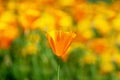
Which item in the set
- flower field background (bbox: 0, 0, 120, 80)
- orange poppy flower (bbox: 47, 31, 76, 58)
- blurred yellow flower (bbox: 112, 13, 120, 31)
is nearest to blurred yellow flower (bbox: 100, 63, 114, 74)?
flower field background (bbox: 0, 0, 120, 80)

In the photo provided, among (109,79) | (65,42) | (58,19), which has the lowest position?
(109,79)

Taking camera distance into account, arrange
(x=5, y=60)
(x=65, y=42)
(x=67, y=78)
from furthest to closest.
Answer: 1. (x=5, y=60)
2. (x=67, y=78)
3. (x=65, y=42)

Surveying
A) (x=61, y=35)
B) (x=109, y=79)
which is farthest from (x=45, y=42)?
(x=61, y=35)

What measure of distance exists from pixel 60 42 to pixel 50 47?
807mm

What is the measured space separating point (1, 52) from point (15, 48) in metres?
0.07

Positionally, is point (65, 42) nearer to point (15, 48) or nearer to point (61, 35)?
point (61, 35)

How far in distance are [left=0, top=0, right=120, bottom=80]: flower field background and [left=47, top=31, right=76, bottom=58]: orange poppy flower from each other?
0.73 metres

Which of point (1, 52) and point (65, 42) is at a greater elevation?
point (65, 42)

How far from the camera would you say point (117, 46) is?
2.19m

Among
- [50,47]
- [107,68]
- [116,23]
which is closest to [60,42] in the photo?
[50,47]

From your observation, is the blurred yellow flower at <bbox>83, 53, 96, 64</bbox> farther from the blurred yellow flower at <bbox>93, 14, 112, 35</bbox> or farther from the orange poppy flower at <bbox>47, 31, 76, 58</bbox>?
the orange poppy flower at <bbox>47, 31, 76, 58</bbox>

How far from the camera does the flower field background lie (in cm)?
197

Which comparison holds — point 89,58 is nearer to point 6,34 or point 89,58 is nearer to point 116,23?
point 116,23

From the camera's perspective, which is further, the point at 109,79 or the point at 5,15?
the point at 5,15
